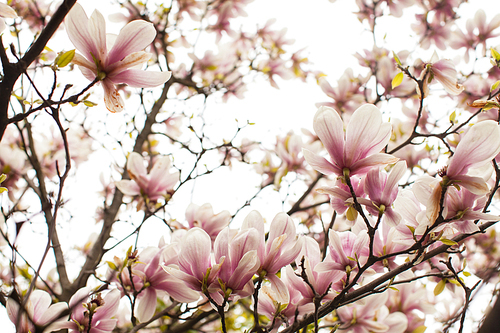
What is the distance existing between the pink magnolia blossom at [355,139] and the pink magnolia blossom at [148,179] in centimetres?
98

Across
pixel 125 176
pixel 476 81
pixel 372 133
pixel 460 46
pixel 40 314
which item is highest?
pixel 460 46

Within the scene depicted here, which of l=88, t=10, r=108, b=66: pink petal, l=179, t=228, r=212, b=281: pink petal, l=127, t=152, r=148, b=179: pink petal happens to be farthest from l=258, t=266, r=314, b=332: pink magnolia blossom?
l=127, t=152, r=148, b=179: pink petal

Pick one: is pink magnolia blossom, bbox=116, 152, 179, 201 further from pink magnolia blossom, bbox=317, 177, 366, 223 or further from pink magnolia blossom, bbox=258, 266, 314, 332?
pink magnolia blossom, bbox=317, 177, 366, 223

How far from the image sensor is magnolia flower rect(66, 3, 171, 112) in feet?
2.68

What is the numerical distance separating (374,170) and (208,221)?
0.81m

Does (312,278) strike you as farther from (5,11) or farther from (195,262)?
(5,11)

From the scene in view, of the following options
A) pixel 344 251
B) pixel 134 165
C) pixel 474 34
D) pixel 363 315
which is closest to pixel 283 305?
pixel 344 251

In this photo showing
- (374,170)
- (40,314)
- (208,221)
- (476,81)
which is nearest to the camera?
(374,170)

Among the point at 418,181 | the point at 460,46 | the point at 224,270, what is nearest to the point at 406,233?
the point at 418,181

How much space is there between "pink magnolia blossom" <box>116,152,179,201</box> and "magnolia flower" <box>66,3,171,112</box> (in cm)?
68

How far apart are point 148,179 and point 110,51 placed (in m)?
0.84

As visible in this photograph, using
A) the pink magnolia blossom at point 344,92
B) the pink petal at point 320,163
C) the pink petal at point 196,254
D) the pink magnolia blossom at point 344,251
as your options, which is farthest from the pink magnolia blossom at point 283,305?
the pink magnolia blossom at point 344,92

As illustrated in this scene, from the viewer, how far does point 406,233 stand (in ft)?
2.87

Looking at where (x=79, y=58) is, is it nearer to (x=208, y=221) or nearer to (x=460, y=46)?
(x=208, y=221)
